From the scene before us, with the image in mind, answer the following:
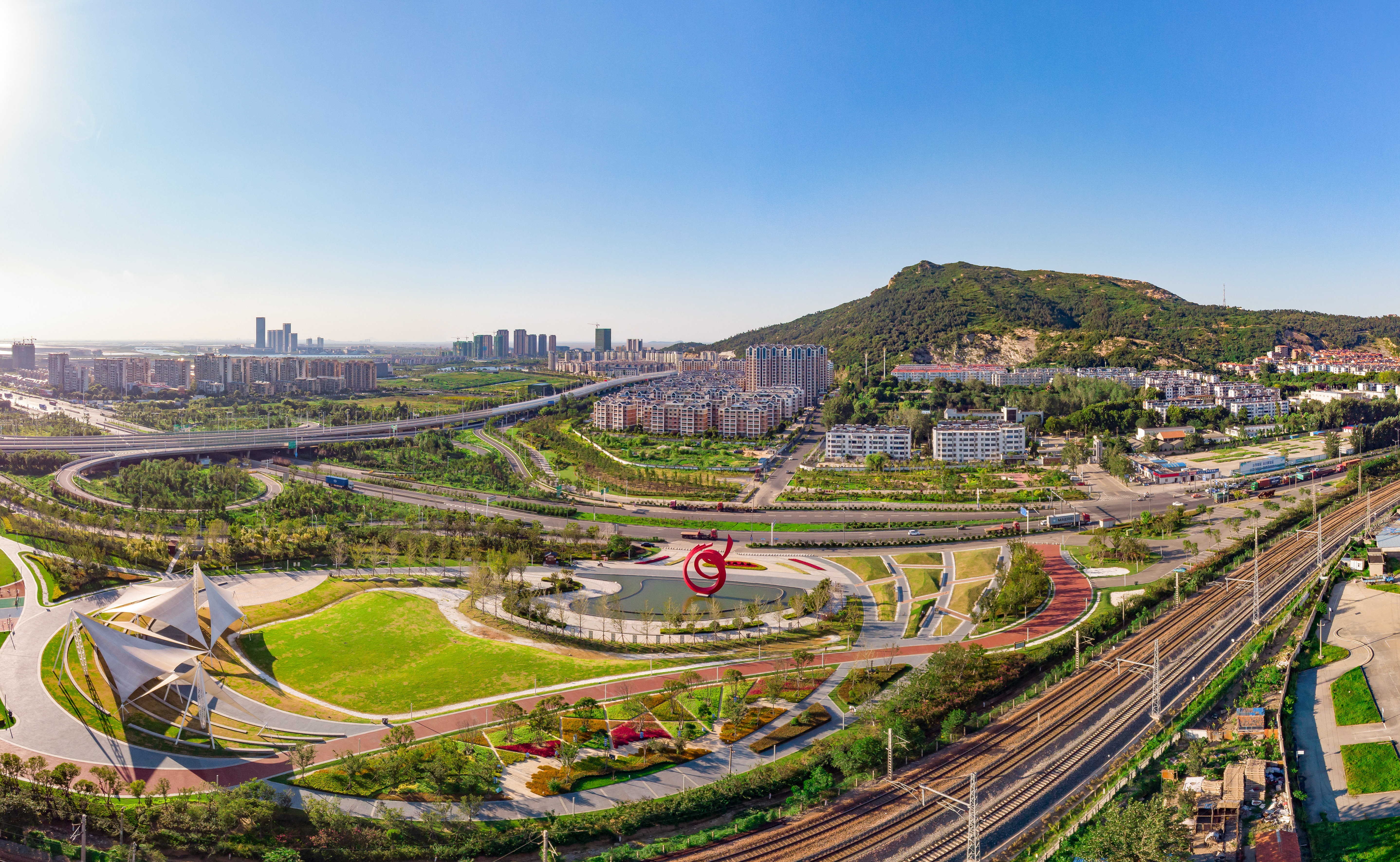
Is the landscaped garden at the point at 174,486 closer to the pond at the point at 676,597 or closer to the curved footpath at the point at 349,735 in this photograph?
the curved footpath at the point at 349,735

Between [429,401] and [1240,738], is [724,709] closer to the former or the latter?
[1240,738]

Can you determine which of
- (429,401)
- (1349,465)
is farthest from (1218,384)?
(429,401)

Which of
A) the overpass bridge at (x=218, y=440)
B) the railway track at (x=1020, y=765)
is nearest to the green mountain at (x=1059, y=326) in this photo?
the overpass bridge at (x=218, y=440)

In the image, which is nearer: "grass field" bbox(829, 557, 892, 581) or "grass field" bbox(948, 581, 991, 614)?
"grass field" bbox(948, 581, 991, 614)

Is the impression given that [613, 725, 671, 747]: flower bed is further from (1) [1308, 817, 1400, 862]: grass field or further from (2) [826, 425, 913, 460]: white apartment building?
(2) [826, 425, 913, 460]: white apartment building

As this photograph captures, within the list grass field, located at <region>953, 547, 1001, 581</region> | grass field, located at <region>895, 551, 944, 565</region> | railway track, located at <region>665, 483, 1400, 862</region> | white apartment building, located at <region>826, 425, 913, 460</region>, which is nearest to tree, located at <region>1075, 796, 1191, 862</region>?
railway track, located at <region>665, 483, 1400, 862</region>

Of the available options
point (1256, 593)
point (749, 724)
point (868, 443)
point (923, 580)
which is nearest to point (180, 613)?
point (749, 724)
